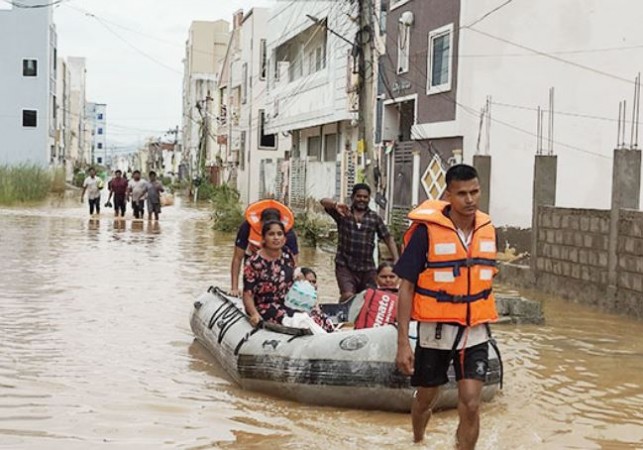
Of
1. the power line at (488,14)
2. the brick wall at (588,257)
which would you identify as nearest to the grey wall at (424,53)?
the power line at (488,14)

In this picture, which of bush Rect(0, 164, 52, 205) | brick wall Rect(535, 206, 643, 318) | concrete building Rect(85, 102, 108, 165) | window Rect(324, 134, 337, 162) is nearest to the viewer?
brick wall Rect(535, 206, 643, 318)

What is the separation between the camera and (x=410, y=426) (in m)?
7.54

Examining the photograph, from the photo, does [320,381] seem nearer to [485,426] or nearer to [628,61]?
[485,426]

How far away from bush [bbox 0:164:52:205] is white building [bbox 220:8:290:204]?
34.3ft

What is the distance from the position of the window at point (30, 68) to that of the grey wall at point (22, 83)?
0.22m

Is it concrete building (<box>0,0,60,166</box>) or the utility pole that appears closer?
the utility pole

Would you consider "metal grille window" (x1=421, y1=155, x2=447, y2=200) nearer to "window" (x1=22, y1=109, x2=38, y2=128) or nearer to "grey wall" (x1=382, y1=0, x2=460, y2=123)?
"grey wall" (x1=382, y1=0, x2=460, y2=123)

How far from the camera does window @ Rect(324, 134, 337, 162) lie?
34250 mm

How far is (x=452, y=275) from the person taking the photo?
6.05 meters

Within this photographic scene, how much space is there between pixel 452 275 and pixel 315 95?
28.2m

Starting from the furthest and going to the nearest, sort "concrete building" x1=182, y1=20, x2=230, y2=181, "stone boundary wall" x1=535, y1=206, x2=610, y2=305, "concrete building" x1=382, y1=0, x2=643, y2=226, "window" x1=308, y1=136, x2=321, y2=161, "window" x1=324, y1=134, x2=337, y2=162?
"concrete building" x1=182, y1=20, x2=230, y2=181
"window" x1=308, y1=136, x2=321, y2=161
"window" x1=324, y1=134, x2=337, y2=162
"concrete building" x1=382, y1=0, x2=643, y2=226
"stone boundary wall" x1=535, y1=206, x2=610, y2=305

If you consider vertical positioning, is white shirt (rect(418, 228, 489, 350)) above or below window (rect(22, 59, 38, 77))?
below

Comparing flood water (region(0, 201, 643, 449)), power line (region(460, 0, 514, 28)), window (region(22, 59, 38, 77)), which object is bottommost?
flood water (region(0, 201, 643, 449))

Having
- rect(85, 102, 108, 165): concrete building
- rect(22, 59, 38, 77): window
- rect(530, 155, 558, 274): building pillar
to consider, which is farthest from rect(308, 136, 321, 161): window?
rect(85, 102, 108, 165): concrete building
